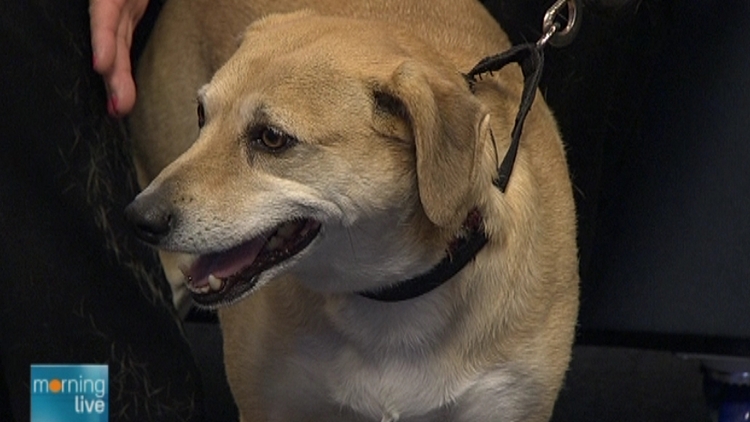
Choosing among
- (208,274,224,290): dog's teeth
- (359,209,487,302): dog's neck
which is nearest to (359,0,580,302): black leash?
(359,209,487,302): dog's neck

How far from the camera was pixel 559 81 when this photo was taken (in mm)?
2381

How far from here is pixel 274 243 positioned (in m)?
1.59

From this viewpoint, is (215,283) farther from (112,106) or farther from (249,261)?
(112,106)

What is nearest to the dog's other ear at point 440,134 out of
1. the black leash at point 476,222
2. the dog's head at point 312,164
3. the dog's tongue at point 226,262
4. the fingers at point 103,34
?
the dog's head at point 312,164

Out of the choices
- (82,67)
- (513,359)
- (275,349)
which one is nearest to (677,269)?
(513,359)

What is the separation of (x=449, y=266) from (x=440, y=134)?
21 cm

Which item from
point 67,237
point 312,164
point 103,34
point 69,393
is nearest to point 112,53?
point 103,34

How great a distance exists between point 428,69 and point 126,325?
713 millimetres

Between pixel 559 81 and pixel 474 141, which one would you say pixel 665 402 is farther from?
pixel 474 141

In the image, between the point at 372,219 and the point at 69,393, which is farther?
the point at 69,393

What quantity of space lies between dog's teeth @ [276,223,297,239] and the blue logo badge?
551 millimetres

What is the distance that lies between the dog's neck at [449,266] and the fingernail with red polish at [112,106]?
561 millimetres

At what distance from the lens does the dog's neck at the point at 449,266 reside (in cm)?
167

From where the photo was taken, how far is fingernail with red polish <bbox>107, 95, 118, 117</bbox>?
205 cm
